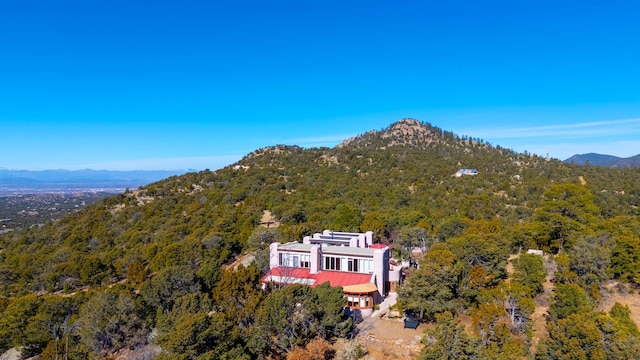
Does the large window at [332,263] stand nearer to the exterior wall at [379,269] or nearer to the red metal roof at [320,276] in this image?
the red metal roof at [320,276]

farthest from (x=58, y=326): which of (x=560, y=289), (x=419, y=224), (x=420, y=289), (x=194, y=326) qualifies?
(x=419, y=224)

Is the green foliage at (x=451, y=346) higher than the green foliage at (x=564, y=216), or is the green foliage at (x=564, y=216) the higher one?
the green foliage at (x=564, y=216)

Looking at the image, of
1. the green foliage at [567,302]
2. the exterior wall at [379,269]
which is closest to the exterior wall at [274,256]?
the exterior wall at [379,269]

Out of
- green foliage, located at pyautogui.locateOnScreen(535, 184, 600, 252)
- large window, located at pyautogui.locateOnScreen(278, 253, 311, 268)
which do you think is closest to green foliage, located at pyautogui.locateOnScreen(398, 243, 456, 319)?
large window, located at pyautogui.locateOnScreen(278, 253, 311, 268)

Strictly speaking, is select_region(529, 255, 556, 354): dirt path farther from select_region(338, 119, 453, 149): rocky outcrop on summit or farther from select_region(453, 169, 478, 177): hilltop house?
select_region(338, 119, 453, 149): rocky outcrop on summit

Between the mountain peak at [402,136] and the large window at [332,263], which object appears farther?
the mountain peak at [402,136]

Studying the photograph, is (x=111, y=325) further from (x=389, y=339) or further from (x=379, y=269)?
(x=379, y=269)
